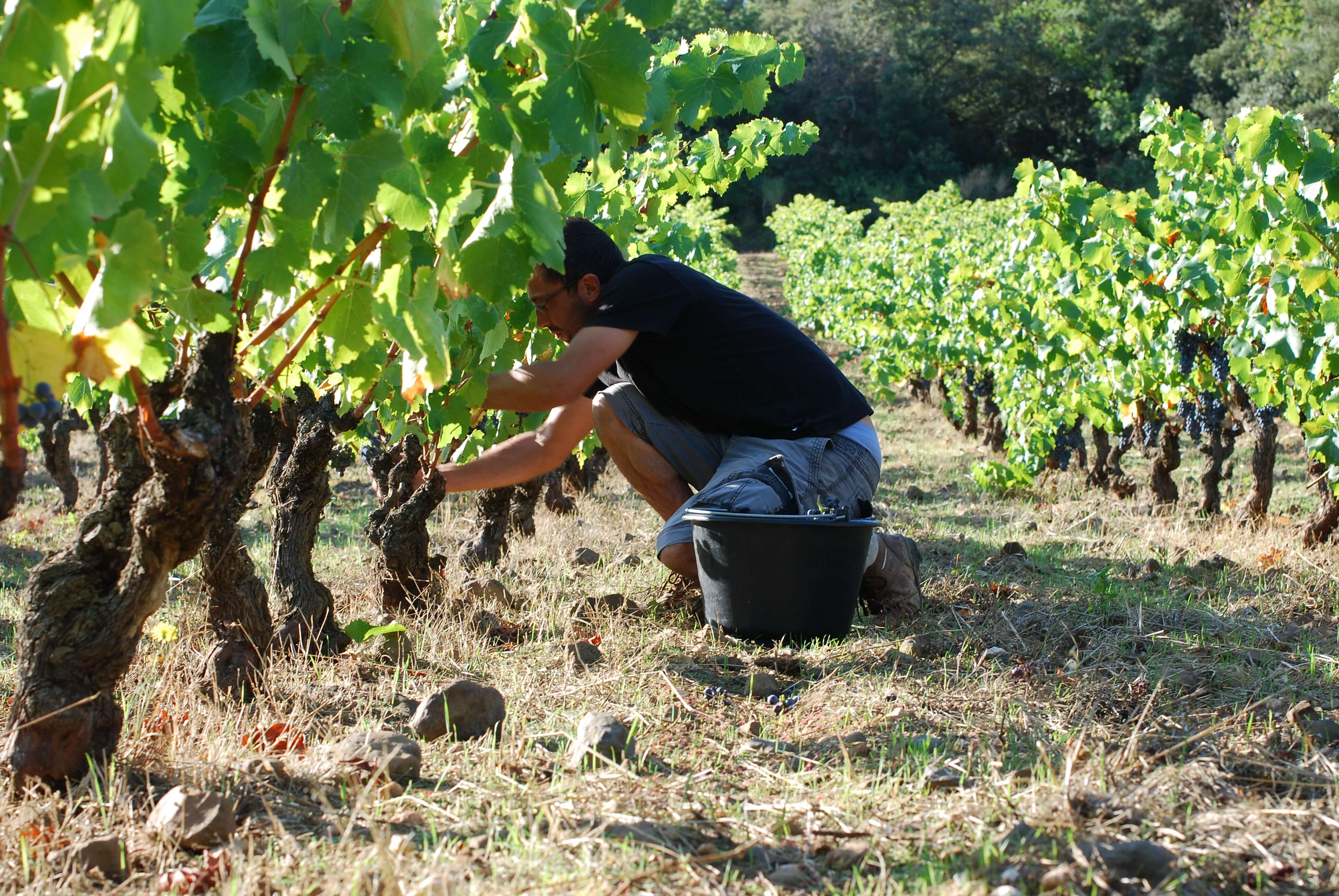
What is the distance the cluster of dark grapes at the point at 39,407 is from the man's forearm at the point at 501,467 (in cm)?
175

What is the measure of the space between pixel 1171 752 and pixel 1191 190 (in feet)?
11.8

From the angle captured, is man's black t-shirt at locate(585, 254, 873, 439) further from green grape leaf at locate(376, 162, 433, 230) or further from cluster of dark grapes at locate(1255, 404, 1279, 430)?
cluster of dark grapes at locate(1255, 404, 1279, 430)

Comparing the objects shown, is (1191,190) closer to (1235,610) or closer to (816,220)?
(1235,610)

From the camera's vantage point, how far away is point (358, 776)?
1.83 meters

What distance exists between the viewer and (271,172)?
160 centimetres

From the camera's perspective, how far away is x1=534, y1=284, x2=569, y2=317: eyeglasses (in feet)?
9.60

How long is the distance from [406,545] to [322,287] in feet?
5.31

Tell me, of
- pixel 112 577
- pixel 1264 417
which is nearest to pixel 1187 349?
pixel 1264 417

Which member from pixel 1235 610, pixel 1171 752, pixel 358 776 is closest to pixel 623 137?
pixel 358 776

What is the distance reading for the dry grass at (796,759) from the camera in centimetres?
154

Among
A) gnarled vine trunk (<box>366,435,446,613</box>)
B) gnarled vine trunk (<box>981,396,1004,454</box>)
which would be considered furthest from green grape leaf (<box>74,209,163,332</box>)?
gnarled vine trunk (<box>981,396,1004,454</box>)

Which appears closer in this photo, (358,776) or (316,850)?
(316,850)

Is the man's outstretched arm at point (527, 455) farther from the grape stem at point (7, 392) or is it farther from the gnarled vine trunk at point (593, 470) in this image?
the gnarled vine trunk at point (593, 470)

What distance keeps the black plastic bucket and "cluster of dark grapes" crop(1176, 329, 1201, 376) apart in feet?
9.97
